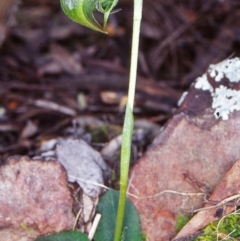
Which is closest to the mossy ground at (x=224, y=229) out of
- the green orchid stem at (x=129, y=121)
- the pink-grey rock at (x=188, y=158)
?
the pink-grey rock at (x=188, y=158)

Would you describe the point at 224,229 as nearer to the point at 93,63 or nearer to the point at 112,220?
the point at 112,220

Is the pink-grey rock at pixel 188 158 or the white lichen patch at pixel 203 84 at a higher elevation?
the white lichen patch at pixel 203 84

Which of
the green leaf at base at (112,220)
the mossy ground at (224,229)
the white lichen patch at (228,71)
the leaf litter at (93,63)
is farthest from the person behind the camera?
the leaf litter at (93,63)

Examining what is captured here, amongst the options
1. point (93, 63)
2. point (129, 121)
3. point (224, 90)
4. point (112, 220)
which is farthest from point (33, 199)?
point (93, 63)

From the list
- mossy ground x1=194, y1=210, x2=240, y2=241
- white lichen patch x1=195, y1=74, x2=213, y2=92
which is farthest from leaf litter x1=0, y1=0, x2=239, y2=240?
Answer: mossy ground x1=194, y1=210, x2=240, y2=241

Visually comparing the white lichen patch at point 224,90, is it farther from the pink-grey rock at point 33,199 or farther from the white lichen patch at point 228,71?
the pink-grey rock at point 33,199

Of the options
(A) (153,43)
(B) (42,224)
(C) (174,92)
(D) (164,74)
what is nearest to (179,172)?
(B) (42,224)

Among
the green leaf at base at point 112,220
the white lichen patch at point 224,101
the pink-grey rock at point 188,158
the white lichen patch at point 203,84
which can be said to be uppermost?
the white lichen patch at point 203,84
